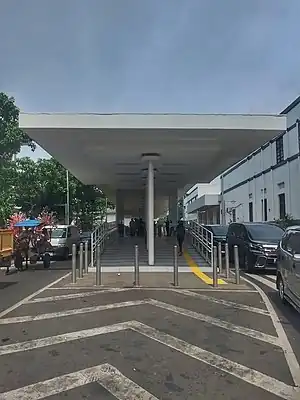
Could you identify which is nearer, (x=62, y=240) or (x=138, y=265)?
(x=138, y=265)

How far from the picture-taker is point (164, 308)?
8.85 metres

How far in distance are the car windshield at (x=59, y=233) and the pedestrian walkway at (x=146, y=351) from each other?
13.6 m

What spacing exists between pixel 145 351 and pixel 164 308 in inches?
114

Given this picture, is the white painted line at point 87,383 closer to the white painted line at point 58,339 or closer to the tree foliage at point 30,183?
the white painted line at point 58,339

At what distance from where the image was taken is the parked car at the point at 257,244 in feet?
50.5

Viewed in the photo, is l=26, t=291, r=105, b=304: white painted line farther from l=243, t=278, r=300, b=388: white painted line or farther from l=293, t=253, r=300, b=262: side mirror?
l=293, t=253, r=300, b=262: side mirror

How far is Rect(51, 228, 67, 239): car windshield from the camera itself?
2314 centimetres

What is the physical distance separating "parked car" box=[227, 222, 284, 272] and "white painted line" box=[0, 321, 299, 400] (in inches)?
346

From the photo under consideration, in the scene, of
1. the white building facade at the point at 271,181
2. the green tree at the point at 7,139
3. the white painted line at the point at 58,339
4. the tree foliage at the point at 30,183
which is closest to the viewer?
the white painted line at the point at 58,339

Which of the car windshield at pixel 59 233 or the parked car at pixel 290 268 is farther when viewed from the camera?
the car windshield at pixel 59 233

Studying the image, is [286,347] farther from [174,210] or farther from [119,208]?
[119,208]

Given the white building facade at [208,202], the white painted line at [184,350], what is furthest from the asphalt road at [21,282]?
the white building facade at [208,202]

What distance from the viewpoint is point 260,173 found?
38562 mm

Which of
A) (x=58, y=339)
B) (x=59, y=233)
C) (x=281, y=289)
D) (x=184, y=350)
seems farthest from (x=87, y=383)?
(x=59, y=233)
